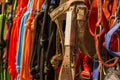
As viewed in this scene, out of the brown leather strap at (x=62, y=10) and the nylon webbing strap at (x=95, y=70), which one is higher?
the brown leather strap at (x=62, y=10)

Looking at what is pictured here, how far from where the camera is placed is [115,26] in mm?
1384

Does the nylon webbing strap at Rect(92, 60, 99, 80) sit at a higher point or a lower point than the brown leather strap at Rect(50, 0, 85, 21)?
lower

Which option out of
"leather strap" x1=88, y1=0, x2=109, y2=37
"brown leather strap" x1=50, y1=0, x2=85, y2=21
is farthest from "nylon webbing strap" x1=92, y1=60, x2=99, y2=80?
"brown leather strap" x1=50, y1=0, x2=85, y2=21

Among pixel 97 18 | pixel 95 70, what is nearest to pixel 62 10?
pixel 97 18

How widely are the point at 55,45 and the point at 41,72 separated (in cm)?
17

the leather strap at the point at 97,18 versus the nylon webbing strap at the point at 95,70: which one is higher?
the leather strap at the point at 97,18

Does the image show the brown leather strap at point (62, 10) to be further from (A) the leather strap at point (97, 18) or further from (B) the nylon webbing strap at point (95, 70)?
(B) the nylon webbing strap at point (95, 70)

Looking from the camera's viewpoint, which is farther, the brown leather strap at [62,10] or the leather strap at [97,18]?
the brown leather strap at [62,10]

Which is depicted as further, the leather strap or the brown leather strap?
the brown leather strap

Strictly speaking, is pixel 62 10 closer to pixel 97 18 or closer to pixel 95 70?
pixel 97 18

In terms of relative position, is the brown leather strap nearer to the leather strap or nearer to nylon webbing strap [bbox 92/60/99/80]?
the leather strap

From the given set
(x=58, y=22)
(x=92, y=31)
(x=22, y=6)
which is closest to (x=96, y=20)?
(x=92, y=31)

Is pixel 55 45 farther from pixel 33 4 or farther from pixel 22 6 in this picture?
pixel 22 6

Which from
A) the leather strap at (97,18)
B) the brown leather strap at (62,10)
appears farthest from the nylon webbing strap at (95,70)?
the brown leather strap at (62,10)
